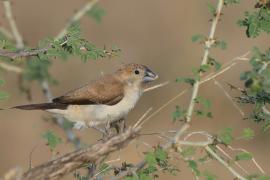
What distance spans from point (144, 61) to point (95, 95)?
887 centimetres

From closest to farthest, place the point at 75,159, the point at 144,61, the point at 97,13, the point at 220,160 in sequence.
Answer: the point at 75,159, the point at 220,160, the point at 97,13, the point at 144,61

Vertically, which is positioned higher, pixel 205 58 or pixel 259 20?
pixel 259 20

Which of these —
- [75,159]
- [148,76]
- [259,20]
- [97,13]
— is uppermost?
[148,76]

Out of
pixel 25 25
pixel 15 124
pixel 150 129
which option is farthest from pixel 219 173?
pixel 25 25

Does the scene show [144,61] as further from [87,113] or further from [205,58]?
[205,58]

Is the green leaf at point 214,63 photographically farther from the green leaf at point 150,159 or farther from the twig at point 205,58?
the green leaf at point 150,159

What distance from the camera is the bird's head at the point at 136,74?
7391mm

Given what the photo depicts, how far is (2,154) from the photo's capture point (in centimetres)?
1237

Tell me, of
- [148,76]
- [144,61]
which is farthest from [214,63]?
[144,61]

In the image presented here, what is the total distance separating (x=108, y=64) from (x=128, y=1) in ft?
15.2

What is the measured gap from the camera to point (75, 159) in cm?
399

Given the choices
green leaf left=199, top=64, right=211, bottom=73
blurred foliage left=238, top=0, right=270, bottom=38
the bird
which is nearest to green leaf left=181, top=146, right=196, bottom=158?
green leaf left=199, top=64, right=211, bottom=73

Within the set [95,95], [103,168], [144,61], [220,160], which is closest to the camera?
[220,160]

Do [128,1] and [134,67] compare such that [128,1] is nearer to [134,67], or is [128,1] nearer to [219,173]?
[219,173]
